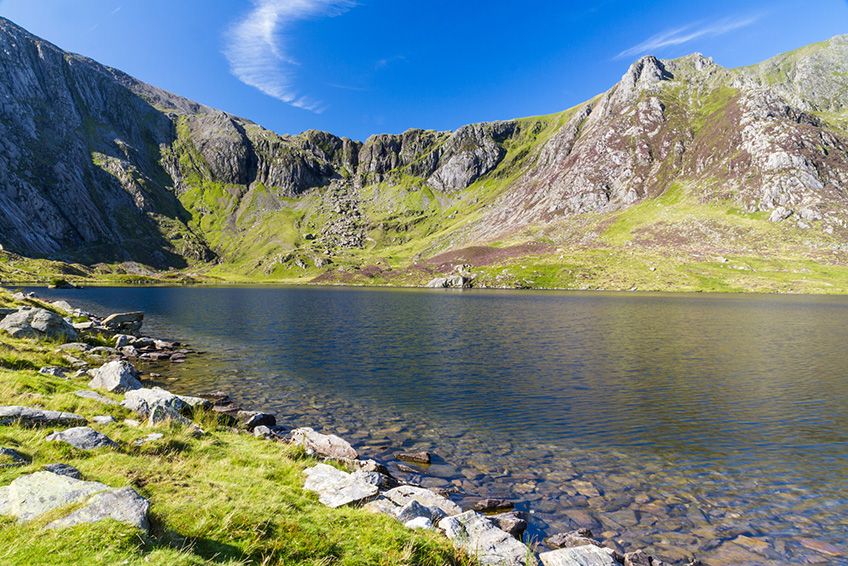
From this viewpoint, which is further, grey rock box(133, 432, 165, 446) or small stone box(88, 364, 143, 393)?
small stone box(88, 364, 143, 393)

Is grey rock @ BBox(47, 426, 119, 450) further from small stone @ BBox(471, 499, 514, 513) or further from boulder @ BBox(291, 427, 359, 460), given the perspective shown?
small stone @ BBox(471, 499, 514, 513)

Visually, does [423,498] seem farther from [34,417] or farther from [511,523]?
[34,417]

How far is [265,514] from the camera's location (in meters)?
9.90

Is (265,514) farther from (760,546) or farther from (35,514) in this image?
(760,546)

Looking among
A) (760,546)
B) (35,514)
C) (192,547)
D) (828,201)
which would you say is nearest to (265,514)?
(192,547)

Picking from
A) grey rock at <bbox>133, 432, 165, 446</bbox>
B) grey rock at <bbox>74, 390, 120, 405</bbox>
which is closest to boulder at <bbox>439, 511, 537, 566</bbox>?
grey rock at <bbox>133, 432, 165, 446</bbox>

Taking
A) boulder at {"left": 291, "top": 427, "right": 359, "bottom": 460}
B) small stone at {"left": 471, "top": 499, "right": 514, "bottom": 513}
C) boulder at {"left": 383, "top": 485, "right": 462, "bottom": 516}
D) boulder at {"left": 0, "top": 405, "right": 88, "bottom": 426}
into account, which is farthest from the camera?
boulder at {"left": 291, "top": 427, "right": 359, "bottom": 460}

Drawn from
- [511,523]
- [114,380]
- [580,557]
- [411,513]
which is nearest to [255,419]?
[114,380]

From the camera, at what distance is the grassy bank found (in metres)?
6.82

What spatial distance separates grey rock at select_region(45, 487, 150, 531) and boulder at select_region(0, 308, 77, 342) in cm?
3886

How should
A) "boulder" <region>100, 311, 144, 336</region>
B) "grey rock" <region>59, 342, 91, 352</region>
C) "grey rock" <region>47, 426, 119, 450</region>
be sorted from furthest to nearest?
"boulder" <region>100, 311, 144, 336</region>, "grey rock" <region>59, 342, 91, 352</region>, "grey rock" <region>47, 426, 119, 450</region>

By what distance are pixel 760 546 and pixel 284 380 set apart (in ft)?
108

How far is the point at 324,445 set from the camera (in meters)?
19.8

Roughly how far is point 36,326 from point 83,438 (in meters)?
35.4
